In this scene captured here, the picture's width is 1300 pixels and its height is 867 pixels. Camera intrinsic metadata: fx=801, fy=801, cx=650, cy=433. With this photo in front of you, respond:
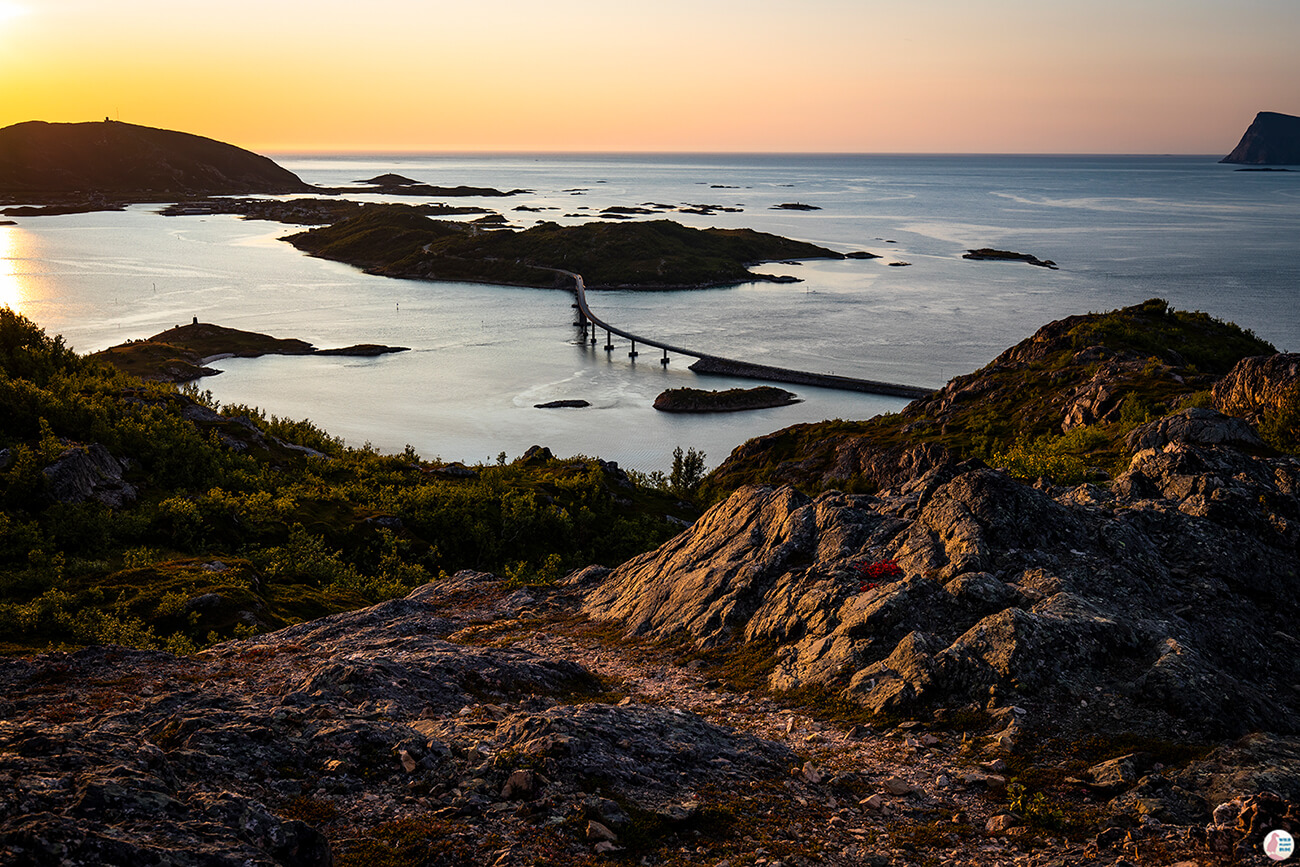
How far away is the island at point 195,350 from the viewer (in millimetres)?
109562

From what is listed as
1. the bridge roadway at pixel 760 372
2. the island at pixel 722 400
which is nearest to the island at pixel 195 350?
the bridge roadway at pixel 760 372

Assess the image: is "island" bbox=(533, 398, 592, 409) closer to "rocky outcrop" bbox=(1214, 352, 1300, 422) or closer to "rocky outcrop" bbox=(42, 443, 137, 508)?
"rocky outcrop" bbox=(42, 443, 137, 508)

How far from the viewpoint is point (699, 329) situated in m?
153

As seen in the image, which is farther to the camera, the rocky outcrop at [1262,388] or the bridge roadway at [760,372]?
the bridge roadway at [760,372]

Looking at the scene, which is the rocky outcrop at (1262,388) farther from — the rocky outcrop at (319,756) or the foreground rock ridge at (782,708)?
the rocky outcrop at (319,756)

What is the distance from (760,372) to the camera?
12338cm

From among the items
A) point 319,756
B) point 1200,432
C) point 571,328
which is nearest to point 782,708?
point 319,756

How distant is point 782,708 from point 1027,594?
18.5 feet

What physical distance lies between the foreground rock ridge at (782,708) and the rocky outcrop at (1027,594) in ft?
0.22

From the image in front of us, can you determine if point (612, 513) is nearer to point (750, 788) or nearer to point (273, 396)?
point (750, 788)

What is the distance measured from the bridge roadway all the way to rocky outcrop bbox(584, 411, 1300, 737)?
88688 mm

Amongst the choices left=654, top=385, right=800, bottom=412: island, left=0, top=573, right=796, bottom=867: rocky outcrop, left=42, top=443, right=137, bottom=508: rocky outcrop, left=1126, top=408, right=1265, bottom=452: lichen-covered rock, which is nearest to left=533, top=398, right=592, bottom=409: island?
left=654, top=385, right=800, bottom=412: island

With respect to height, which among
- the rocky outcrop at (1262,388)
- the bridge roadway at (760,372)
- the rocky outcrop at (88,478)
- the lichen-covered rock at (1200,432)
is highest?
the rocky outcrop at (1262,388)

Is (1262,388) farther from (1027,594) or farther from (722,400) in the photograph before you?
(722,400)
